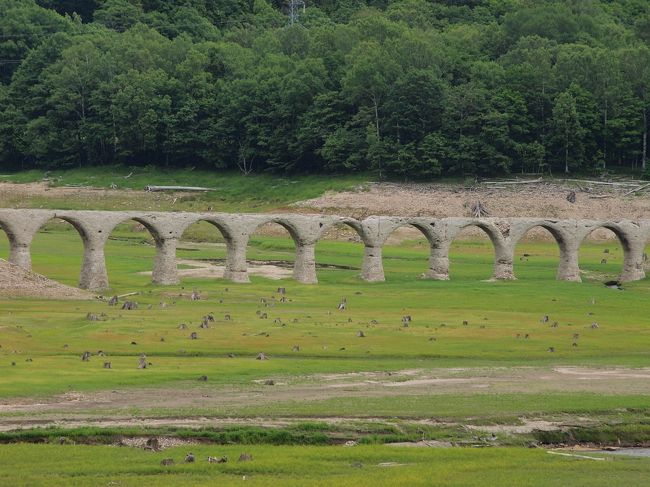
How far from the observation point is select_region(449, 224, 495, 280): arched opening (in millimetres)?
82875

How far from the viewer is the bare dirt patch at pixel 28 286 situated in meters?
64.4

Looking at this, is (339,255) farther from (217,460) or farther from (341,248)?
(217,460)

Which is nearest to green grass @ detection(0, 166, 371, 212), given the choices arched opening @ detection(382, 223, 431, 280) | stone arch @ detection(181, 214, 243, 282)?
arched opening @ detection(382, 223, 431, 280)

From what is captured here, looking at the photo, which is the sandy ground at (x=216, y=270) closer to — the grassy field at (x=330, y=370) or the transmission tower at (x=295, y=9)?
the grassy field at (x=330, y=370)

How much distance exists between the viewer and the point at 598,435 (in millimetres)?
36031

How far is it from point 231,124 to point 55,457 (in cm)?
9559

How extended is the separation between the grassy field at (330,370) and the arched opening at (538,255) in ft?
3.07

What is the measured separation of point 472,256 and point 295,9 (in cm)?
8741

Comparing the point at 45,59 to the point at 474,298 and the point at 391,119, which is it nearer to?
the point at 391,119

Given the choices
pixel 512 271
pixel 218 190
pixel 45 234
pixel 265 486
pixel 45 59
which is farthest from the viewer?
pixel 45 59

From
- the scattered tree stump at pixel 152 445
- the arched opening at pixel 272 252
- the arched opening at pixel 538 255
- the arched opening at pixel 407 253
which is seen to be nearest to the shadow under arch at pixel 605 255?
the arched opening at pixel 538 255

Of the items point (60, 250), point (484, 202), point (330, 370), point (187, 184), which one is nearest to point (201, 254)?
point (60, 250)

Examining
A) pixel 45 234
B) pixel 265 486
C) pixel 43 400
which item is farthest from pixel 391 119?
pixel 265 486

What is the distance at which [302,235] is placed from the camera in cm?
7881
